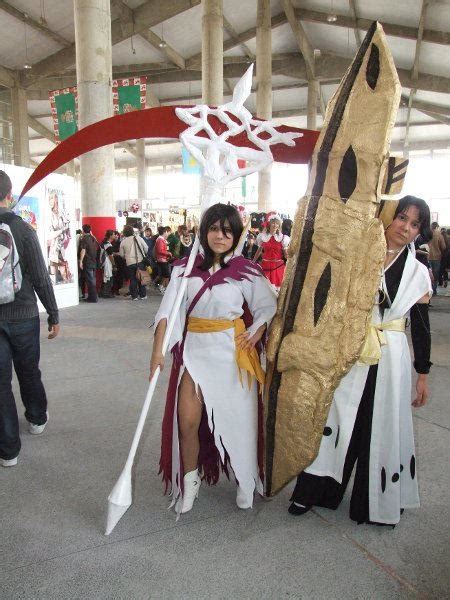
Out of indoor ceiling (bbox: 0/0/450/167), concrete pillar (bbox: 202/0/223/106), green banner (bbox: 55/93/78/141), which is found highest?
indoor ceiling (bbox: 0/0/450/167)

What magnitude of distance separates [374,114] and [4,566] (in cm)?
227

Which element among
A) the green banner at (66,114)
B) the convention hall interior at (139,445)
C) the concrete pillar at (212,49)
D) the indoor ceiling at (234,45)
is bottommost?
the convention hall interior at (139,445)

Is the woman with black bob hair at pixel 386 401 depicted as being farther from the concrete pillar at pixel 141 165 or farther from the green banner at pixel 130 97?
the concrete pillar at pixel 141 165

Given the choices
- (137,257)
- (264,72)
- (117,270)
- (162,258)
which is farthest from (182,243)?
(264,72)

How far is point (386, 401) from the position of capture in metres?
2.11

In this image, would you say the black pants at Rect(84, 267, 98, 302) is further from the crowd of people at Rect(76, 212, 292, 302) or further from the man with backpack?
the man with backpack

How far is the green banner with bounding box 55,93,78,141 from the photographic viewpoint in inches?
520

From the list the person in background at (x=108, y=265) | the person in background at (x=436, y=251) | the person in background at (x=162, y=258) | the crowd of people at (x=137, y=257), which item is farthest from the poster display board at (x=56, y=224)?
the person in background at (x=436, y=251)

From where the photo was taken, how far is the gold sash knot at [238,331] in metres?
2.18

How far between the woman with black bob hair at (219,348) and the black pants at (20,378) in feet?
3.58

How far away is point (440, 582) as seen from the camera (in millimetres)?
1863

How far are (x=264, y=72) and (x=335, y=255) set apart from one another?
57.9ft

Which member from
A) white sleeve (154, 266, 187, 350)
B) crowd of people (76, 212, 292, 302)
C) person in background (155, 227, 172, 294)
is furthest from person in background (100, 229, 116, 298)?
white sleeve (154, 266, 187, 350)

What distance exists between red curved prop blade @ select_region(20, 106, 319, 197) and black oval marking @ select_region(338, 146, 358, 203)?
379 mm
